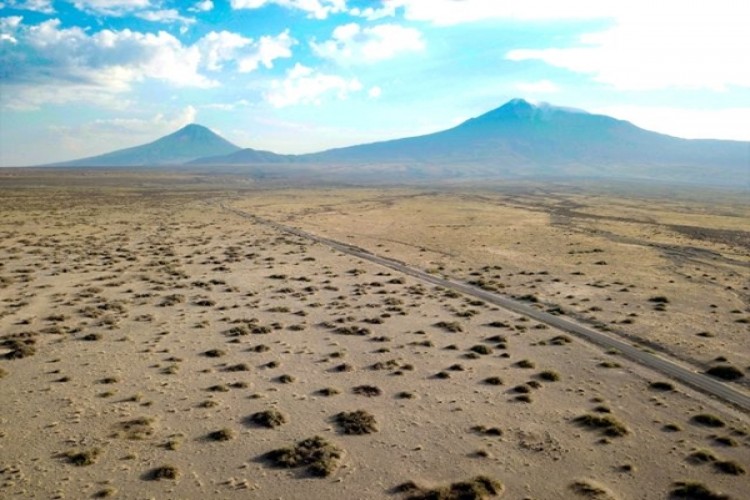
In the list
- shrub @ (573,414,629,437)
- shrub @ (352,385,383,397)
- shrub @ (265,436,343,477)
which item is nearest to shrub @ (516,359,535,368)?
shrub @ (573,414,629,437)

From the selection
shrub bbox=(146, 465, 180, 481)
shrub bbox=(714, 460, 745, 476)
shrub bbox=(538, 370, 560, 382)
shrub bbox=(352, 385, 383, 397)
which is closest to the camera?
shrub bbox=(146, 465, 180, 481)

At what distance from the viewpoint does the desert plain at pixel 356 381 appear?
17547mm

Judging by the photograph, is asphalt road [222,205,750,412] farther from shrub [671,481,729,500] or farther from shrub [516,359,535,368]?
shrub [671,481,729,500]

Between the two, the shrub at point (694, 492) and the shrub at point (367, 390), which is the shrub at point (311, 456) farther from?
the shrub at point (694, 492)

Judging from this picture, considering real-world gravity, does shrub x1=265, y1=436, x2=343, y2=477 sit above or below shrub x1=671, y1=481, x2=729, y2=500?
above

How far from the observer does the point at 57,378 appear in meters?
24.6

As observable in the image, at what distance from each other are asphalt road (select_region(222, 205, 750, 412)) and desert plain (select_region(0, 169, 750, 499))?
805 mm

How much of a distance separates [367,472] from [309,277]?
1328 inches

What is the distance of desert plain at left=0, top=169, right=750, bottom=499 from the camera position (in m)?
17.5

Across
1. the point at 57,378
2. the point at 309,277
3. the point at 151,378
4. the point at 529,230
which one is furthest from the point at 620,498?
the point at 529,230

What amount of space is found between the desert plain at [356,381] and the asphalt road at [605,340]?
0.81 meters

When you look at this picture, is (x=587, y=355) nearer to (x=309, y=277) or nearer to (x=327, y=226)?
(x=309, y=277)

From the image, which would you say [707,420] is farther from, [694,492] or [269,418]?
[269,418]

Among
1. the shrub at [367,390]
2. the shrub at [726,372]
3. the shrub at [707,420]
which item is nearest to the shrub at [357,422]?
the shrub at [367,390]
